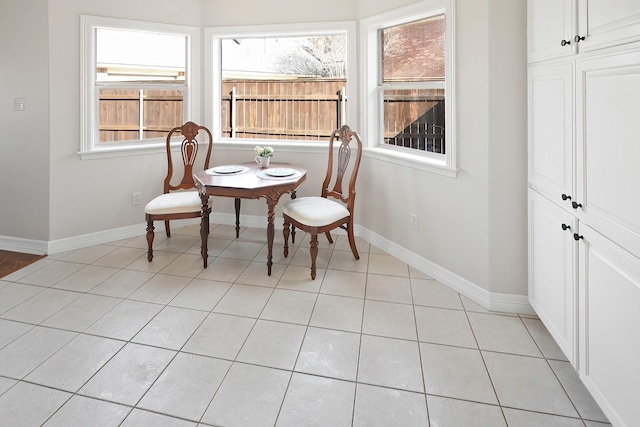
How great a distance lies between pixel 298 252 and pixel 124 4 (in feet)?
9.22

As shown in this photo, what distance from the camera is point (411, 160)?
3094 mm

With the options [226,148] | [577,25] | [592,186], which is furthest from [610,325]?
[226,148]

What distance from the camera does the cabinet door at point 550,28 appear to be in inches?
65.7

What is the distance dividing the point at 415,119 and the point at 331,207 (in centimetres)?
105

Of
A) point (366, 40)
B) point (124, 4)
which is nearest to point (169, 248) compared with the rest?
Answer: point (124, 4)

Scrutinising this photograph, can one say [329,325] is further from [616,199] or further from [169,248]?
[169,248]

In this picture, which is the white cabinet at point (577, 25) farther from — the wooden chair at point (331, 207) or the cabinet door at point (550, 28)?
the wooden chair at point (331, 207)

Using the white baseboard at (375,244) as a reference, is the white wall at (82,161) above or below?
above

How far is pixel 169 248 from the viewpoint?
366cm

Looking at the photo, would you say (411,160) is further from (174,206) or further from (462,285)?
(174,206)

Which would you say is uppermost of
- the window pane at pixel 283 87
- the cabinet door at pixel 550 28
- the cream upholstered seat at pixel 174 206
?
the window pane at pixel 283 87

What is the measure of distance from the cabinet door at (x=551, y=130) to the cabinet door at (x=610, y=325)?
32 centimetres

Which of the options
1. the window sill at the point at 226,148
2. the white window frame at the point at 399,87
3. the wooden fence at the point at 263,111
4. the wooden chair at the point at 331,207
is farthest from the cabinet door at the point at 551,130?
the window sill at the point at 226,148

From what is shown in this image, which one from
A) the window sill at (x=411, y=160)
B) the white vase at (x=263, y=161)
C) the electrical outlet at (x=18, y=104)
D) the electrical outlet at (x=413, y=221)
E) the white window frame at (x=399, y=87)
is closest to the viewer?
the white window frame at (x=399, y=87)
